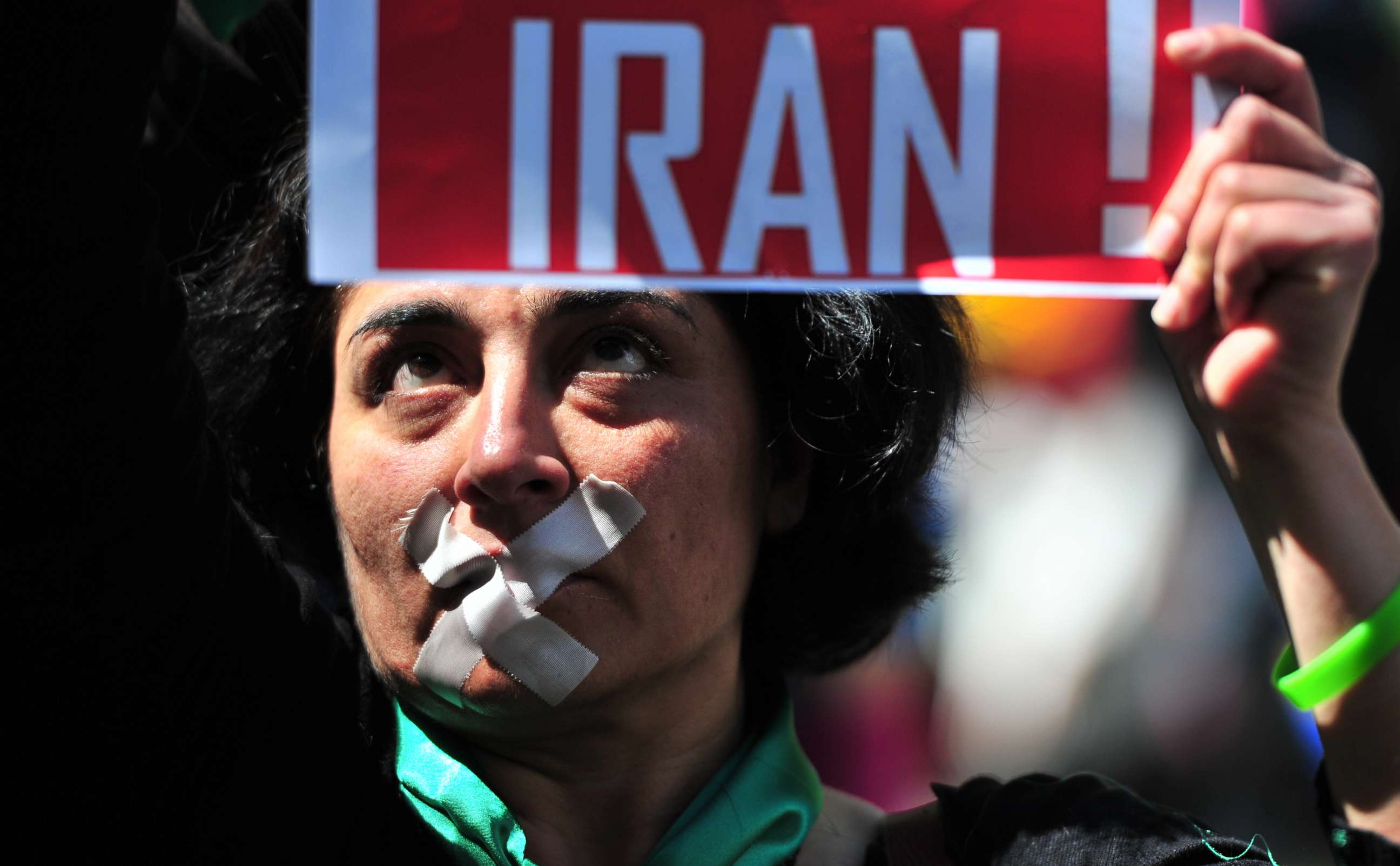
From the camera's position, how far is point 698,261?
1.53 meters

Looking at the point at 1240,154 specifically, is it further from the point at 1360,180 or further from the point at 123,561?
the point at 123,561

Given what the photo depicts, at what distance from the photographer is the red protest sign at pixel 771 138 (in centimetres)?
152

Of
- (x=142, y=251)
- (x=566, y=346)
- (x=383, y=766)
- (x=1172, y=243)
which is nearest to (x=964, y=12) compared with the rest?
(x=1172, y=243)

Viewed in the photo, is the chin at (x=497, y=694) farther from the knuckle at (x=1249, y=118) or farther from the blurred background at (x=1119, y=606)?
the blurred background at (x=1119, y=606)

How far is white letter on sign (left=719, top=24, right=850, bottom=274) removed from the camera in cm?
153

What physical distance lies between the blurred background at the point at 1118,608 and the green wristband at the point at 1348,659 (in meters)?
2.91

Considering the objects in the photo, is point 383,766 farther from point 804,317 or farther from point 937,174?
point 937,174

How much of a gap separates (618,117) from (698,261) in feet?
0.52

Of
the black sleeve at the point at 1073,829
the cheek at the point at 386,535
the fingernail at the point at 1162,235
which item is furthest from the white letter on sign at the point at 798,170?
the black sleeve at the point at 1073,829

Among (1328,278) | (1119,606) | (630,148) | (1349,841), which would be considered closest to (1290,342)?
(1328,278)

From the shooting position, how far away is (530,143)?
1.52 m

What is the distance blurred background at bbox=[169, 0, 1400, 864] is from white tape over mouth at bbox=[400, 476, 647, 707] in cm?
282

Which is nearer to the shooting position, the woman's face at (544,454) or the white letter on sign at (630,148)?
the white letter on sign at (630,148)

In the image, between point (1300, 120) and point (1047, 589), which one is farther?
point (1047, 589)
